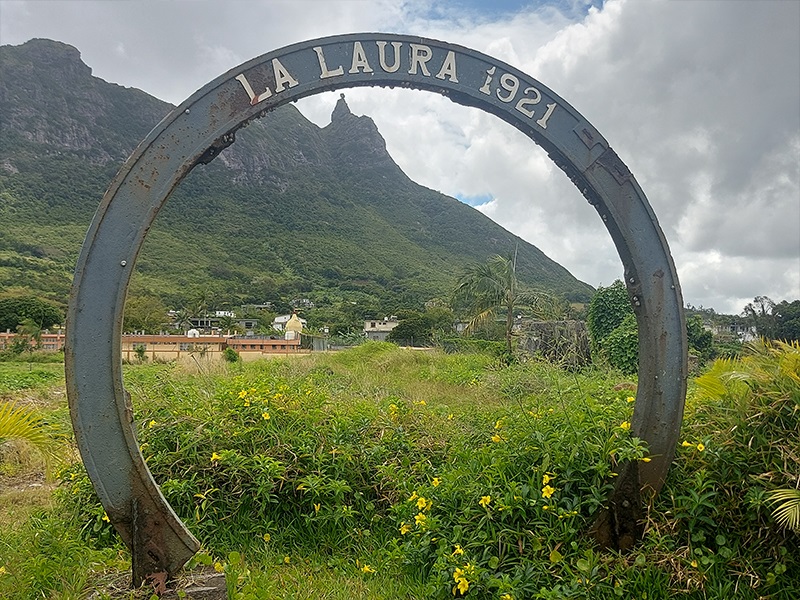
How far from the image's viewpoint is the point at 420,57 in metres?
3.28

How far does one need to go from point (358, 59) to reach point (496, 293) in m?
18.0

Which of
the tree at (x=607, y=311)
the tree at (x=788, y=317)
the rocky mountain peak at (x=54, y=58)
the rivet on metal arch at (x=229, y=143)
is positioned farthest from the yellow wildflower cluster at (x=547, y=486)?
the rocky mountain peak at (x=54, y=58)

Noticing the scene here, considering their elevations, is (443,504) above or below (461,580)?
above

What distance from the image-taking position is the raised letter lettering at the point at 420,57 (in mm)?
3275

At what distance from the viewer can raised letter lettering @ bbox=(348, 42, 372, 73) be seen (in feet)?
10.6

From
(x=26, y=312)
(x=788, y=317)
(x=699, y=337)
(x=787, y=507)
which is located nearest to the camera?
(x=787, y=507)

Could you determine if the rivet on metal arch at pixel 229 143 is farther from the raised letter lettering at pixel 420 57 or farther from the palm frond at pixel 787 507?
the palm frond at pixel 787 507

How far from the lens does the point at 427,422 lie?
5.34 m

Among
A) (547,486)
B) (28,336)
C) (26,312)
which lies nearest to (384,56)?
(547,486)

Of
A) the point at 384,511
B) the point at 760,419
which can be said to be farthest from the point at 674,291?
the point at 384,511

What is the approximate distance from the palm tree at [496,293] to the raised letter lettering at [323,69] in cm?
1505

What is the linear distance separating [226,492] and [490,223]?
7042 centimetres

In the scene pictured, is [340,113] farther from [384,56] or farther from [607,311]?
[384,56]

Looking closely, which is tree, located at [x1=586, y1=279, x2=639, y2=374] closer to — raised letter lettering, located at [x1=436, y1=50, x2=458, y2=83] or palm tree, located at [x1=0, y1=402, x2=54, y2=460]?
raised letter lettering, located at [x1=436, y1=50, x2=458, y2=83]
